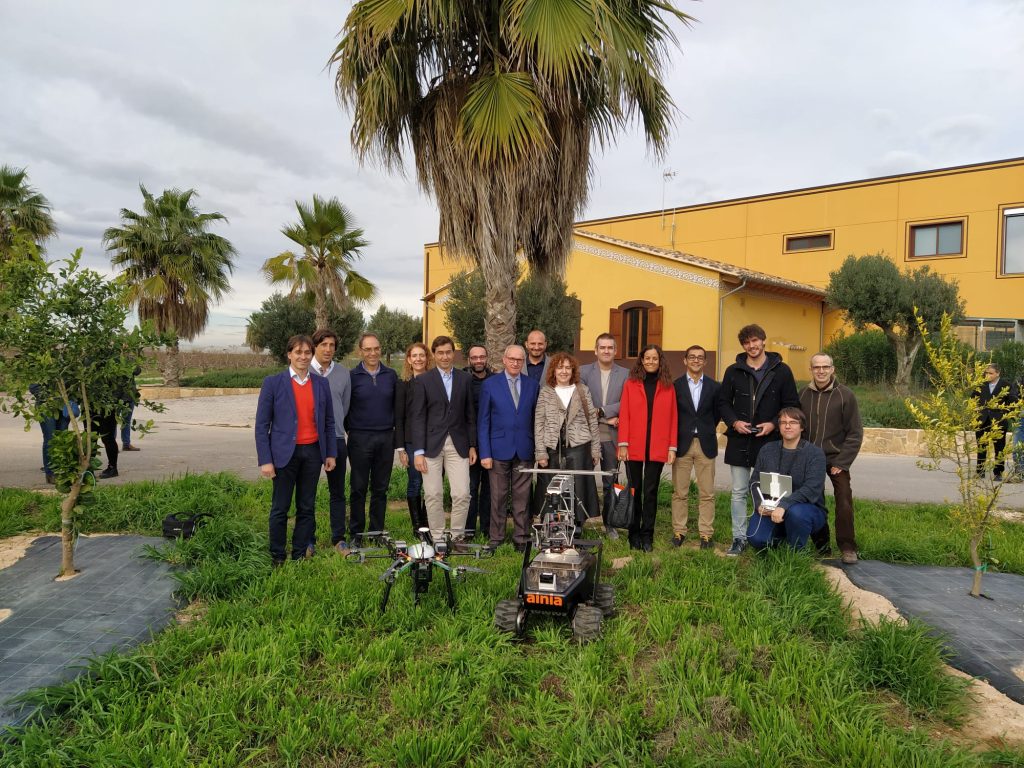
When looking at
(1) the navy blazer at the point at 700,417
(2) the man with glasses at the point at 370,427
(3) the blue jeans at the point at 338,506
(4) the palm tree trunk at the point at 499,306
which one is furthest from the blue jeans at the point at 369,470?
(1) the navy blazer at the point at 700,417

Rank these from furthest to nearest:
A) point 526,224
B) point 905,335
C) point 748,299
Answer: point 748,299, point 905,335, point 526,224

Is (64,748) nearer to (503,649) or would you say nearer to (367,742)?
(367,742)

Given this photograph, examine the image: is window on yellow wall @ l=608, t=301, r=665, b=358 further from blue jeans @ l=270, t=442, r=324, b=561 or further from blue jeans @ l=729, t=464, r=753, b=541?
blue jeans @ l=270, t=442, r=324, b=561

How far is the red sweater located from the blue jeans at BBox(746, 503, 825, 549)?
3761 millimetres

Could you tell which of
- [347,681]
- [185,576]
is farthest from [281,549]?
[347,681]

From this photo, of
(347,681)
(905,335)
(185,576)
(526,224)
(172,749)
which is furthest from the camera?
(905,335)

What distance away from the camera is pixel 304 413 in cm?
523

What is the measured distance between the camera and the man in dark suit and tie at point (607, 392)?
6.25 metres

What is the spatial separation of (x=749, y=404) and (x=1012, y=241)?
22.1 meters

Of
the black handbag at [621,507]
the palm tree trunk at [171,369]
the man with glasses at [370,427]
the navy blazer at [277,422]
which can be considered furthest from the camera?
the palm tree trunk at [171,369]

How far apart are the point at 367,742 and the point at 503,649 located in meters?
1.01

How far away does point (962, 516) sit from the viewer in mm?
4898

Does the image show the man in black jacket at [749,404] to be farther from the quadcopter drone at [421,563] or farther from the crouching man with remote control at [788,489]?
the quadcopter drone at [421,563]

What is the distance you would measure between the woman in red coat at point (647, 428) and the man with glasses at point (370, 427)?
218cm
